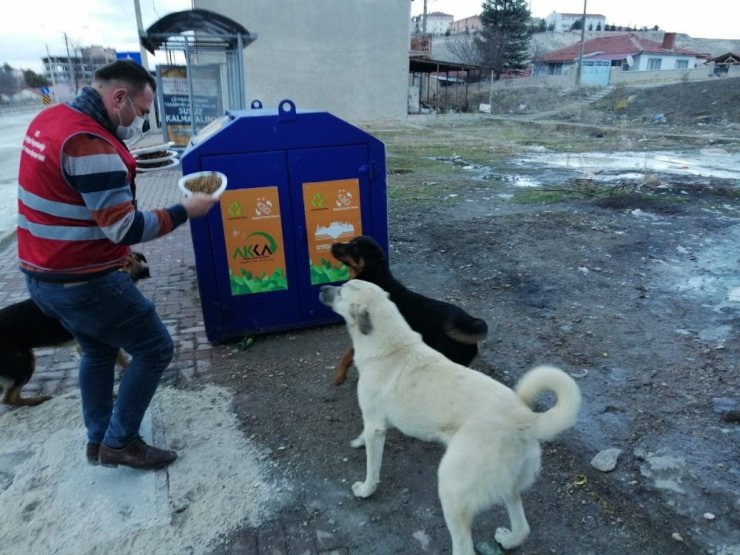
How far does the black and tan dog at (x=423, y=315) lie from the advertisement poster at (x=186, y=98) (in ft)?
33.8

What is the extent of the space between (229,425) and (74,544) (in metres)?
1.11

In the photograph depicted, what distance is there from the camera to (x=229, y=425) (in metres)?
3.52

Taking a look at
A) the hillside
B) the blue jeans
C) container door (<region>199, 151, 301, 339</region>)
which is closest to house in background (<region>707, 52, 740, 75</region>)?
the hillside

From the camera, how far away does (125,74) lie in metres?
2.52

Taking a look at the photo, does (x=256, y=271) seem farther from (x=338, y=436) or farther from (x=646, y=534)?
(x=646, y=534)

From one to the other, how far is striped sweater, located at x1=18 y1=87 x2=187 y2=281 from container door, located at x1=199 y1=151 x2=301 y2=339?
1.58 m

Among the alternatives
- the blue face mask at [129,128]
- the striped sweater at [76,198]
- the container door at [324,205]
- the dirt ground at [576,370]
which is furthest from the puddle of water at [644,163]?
the striped sweater at [76,198]

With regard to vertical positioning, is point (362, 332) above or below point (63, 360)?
above

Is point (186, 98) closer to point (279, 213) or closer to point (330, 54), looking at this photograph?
point (279, 213)

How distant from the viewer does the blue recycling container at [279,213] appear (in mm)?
4074

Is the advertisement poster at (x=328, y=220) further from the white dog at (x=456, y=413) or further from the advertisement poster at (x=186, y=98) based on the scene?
the advertisement poster at (x=186, y=98)

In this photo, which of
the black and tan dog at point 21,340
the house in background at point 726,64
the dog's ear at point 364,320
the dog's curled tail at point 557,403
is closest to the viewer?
the dog's curled tail at point 557,403

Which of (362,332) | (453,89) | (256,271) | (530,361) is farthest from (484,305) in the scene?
(453,89)

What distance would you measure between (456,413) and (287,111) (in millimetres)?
2786
